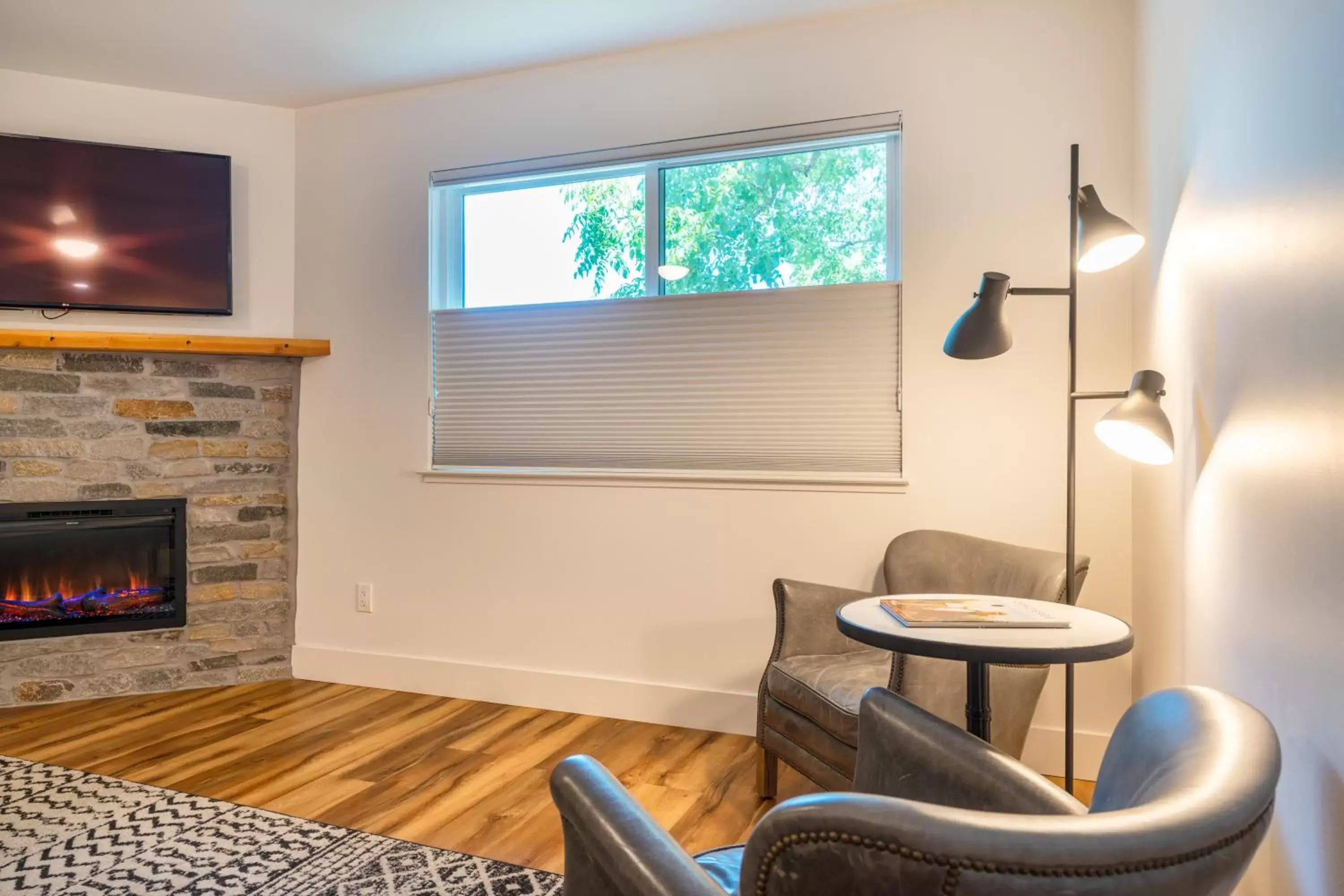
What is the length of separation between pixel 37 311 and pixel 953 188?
348 centimetres

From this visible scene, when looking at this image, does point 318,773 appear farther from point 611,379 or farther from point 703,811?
point 611,379

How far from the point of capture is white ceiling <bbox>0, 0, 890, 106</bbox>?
9.50ft

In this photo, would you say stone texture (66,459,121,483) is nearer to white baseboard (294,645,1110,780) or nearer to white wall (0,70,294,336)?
white wall (0,70,294,336)

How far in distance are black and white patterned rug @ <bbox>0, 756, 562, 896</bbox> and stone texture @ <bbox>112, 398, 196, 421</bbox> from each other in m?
1.57

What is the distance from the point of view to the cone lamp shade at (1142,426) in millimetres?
1665

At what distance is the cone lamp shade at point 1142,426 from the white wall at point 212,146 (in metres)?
3.35

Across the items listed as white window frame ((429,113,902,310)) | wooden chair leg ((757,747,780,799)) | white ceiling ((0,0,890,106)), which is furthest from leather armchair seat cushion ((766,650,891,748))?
white ceiling ((0,0,890,106))

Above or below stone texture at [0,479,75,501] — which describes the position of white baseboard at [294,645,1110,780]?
below

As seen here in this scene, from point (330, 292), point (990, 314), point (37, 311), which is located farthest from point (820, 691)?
point (37, 311)

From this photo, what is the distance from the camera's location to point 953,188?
282 centimetres

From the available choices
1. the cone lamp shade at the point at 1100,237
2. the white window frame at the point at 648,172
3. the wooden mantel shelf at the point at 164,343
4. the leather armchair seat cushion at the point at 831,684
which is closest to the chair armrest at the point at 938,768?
the leather armchair seat cushion at the point at 831,684

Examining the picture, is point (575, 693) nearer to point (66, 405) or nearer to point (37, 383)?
point (66, 405)

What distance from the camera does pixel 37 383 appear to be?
3.39 metres

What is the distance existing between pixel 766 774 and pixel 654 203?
2017mm
